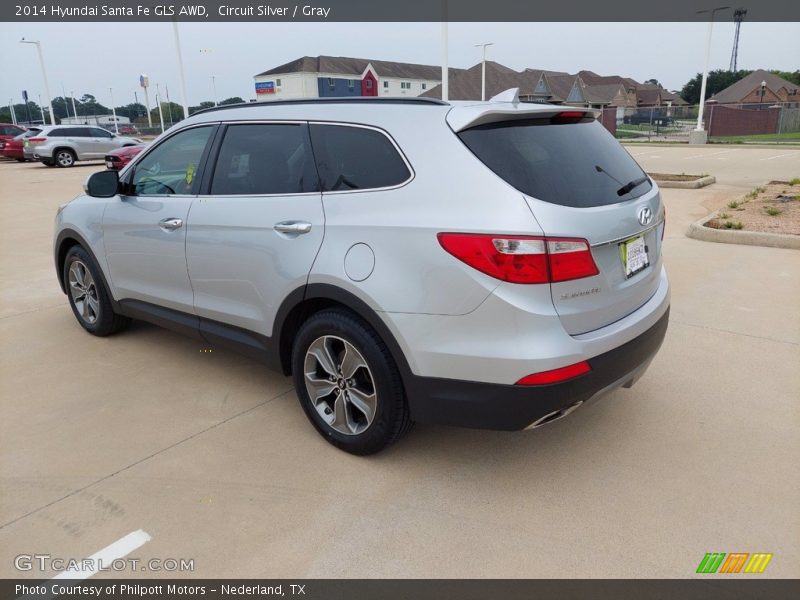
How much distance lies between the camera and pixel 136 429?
3.59m

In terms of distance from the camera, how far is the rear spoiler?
2.78 metres

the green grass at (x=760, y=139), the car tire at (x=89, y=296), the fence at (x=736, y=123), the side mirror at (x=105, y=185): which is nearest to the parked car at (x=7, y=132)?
the car tire at (x=89, y=296)

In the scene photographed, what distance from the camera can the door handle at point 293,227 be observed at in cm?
313

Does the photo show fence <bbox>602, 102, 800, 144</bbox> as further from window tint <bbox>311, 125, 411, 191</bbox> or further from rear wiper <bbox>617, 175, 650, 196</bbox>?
window tint <bbox>311, 125, 411, 191</bbox>

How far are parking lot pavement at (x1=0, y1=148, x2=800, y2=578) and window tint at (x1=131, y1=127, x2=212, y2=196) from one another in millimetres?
1295

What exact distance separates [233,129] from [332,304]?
55.3 inches

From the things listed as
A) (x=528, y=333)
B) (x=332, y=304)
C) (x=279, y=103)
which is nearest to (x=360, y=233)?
(x=332, y=304)

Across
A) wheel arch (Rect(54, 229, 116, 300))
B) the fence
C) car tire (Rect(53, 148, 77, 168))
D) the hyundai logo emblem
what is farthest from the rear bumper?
the fence

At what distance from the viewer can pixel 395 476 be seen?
122 inches

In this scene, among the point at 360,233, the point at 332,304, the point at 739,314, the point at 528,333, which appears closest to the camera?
the point at 528,333

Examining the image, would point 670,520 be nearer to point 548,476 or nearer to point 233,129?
point 548,476

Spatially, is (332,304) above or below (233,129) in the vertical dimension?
below

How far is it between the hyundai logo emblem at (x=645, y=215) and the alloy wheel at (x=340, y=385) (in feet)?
4.95
